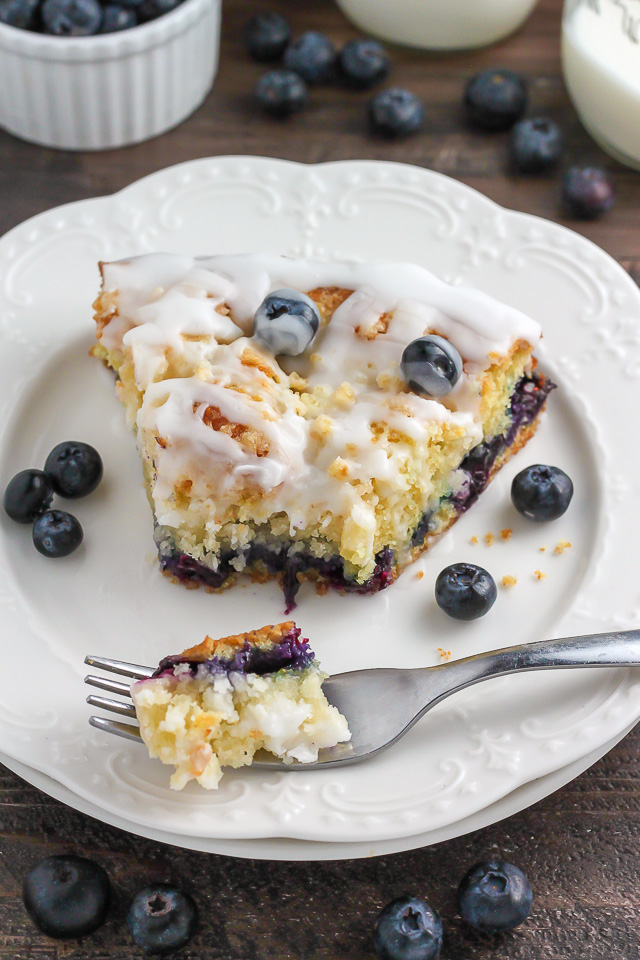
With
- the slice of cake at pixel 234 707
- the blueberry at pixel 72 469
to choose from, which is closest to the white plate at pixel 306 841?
the slice of cake at pixel 234 707

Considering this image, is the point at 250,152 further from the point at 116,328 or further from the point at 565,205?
the point at 116,328

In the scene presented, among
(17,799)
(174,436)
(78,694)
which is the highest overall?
(174,436)

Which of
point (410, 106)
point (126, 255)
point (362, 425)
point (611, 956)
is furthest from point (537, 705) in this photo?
point (410, 106)

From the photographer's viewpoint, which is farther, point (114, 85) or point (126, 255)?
point (114, 85)

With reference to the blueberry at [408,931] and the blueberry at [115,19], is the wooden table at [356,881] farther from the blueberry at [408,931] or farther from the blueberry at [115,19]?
the blueberry at [115,19]

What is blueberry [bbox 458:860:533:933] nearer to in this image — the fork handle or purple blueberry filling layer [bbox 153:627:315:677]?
the fork handle

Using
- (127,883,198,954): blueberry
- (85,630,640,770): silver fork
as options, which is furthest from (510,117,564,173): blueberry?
(127,883,198,954): blueberry

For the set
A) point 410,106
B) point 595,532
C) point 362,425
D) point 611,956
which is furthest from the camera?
point 410,106

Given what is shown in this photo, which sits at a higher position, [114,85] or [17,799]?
[114,85]
